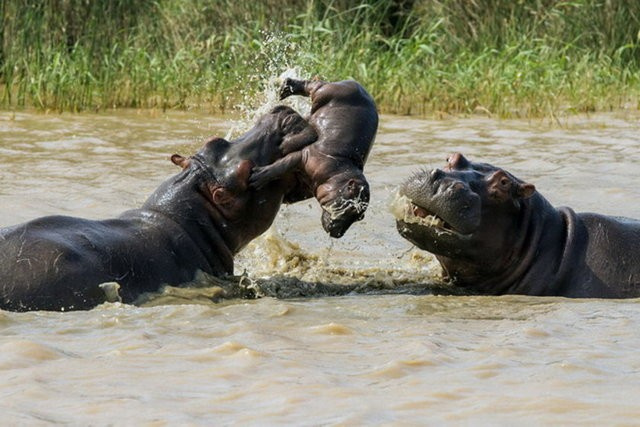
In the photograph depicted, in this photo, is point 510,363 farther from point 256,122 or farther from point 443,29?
point 443,29

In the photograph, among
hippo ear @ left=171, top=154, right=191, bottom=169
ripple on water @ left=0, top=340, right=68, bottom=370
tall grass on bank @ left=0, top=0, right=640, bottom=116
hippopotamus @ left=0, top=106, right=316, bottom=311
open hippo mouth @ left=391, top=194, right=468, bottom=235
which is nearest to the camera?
ripple on water @ left=0, top=340, right=68, bottom=370

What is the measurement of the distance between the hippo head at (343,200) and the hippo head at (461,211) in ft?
0.67

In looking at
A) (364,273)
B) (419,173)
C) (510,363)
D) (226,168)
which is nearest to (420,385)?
(510,363)

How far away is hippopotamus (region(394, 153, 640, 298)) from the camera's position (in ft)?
18.1

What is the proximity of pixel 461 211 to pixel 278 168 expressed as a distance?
78 cm

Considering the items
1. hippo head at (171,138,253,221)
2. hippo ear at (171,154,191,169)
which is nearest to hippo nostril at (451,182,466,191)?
hippo head at (171,138,253,221)

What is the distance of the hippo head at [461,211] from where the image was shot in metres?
5.43

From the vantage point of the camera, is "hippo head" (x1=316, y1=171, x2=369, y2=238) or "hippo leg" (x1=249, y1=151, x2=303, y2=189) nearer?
"hippo head" (x1=316, y1=171, x2=369, y2=238)

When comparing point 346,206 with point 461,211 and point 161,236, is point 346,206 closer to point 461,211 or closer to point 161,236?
point 461,211

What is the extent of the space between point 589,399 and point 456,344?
804mm

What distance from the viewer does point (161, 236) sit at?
5.55m

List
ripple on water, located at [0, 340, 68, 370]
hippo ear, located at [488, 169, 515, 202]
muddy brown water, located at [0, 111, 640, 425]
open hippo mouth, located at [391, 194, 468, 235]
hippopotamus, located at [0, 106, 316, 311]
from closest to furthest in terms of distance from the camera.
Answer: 1. muddy brown water, located at [0, 111, 640, 425]
2. ripple on water, located at [0, 340, 68, 370]
3. hippopotamus, located at [0, 106, 316, 311]
4. open hippo mouth, located at [391, 194, 468, 235]
5. hippo ear, located at [488, 169, 515, 202]

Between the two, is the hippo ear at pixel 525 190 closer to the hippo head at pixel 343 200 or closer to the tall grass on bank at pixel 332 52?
the hippo head at pixel 343 200

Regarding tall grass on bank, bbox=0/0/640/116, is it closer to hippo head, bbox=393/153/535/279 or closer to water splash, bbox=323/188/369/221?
hippo head, bbox=393/153/535/279
